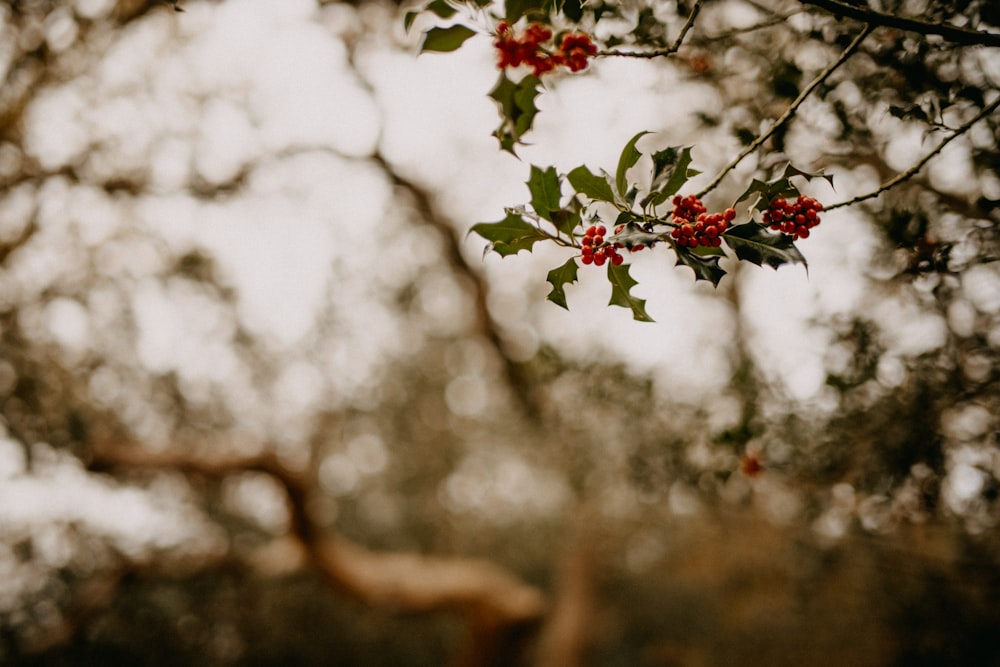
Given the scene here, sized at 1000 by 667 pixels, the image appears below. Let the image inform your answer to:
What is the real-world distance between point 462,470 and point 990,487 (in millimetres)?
6263

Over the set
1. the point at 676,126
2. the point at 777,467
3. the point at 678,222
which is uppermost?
the point at 676,126

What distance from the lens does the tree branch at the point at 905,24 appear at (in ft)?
3.28

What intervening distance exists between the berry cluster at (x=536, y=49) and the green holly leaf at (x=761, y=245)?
482 millimetres

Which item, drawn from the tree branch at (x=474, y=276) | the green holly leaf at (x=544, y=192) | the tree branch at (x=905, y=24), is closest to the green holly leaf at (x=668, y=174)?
the green holly leaf at (x=544, y=192)

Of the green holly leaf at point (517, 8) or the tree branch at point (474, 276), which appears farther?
the tree branch at point (474, 276)

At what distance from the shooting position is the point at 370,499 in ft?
30.6

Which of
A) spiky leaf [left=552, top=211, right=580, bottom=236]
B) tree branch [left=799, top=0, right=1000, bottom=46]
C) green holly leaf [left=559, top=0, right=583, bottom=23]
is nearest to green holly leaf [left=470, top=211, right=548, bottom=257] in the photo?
spiky leaf [left=552, top=211, right=580, bottom=236]

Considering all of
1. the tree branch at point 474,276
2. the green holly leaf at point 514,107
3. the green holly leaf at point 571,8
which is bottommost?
the green holly leaf at point 514,107

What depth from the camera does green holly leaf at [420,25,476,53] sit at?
3.45 feet

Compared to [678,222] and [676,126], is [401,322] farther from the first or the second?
[678,222]

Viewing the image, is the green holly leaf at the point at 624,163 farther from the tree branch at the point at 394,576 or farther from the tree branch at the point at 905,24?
the tree branch at the point at 394,576

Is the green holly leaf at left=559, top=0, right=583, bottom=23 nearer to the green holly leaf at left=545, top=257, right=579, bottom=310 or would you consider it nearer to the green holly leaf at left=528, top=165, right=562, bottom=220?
the green holly leaf at left=528, top=165, right=562, bottom=220

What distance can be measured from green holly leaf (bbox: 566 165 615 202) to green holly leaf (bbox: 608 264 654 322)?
15 cm

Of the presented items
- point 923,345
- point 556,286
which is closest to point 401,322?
point 923,345
